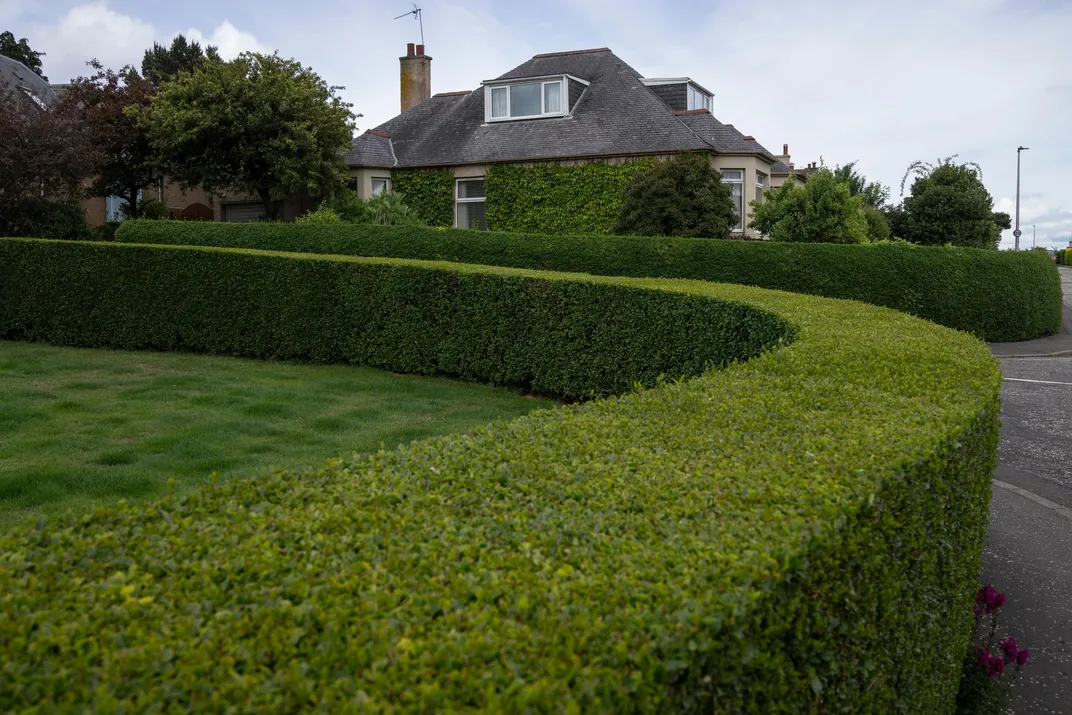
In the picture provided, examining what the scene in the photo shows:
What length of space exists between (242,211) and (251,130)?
19.2ft

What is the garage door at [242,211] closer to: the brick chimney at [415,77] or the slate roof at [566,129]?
the slate roof at [566,129]

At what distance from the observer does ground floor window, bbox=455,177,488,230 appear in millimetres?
30625

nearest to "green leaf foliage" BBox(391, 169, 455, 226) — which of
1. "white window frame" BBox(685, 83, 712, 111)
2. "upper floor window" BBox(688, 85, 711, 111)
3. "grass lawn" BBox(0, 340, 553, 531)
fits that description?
"white window frame" BBox(685, 83, 712, 111)

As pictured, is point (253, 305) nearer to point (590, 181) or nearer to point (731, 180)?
point (590, 181)

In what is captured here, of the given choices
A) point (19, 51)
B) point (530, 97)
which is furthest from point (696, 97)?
point (19, 51)

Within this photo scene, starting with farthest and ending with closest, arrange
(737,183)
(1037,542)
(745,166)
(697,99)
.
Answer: (697,99) < (737,183) < (745,166) < (1037,542)

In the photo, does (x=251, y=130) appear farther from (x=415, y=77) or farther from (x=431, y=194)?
(x=415, y=77)

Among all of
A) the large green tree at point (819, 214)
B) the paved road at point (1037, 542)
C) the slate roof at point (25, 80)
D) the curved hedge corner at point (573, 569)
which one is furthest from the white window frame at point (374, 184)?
the curved hedge corner at point (573, 569)

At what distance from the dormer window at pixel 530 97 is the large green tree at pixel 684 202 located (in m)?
8.30

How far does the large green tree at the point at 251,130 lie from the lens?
91.8ft

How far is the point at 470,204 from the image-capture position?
30.9 meters

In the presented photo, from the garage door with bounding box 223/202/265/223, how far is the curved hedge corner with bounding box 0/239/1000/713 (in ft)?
101

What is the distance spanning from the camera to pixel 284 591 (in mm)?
2125

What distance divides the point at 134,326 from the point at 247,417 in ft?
22.1
